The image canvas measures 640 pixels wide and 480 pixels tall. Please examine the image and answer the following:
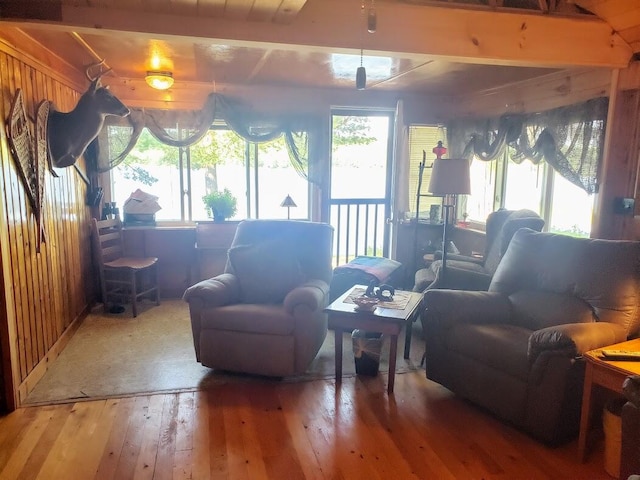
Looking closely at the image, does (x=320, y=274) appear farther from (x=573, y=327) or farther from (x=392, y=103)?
(x=392, y=103)

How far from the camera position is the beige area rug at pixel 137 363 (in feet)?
9.73

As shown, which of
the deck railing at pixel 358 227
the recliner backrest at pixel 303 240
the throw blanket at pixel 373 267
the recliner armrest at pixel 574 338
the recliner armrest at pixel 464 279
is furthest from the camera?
the deck railing at pixel 358 227

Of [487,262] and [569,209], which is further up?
[569,209]

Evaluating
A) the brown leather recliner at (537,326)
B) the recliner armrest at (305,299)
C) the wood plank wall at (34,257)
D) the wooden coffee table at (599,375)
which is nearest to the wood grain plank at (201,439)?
the recliner armrest at (305,299)

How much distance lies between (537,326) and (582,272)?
0.42 m

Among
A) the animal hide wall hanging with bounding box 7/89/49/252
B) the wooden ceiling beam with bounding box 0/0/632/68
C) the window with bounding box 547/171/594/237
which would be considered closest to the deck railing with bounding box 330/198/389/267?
the window with bounding box 547/171/594/237

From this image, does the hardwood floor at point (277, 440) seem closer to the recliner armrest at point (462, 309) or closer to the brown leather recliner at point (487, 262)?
the recliner armrest at point (462, 309)

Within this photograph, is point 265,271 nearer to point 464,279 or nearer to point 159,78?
point 464,279

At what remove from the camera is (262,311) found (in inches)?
122

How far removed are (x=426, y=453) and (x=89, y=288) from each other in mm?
3651

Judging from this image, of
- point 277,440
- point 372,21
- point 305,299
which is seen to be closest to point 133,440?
point 277,440

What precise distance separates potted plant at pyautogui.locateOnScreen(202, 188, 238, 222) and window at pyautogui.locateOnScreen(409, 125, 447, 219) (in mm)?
2053

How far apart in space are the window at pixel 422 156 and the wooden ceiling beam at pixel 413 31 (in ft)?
7.36

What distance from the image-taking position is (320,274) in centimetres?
361
